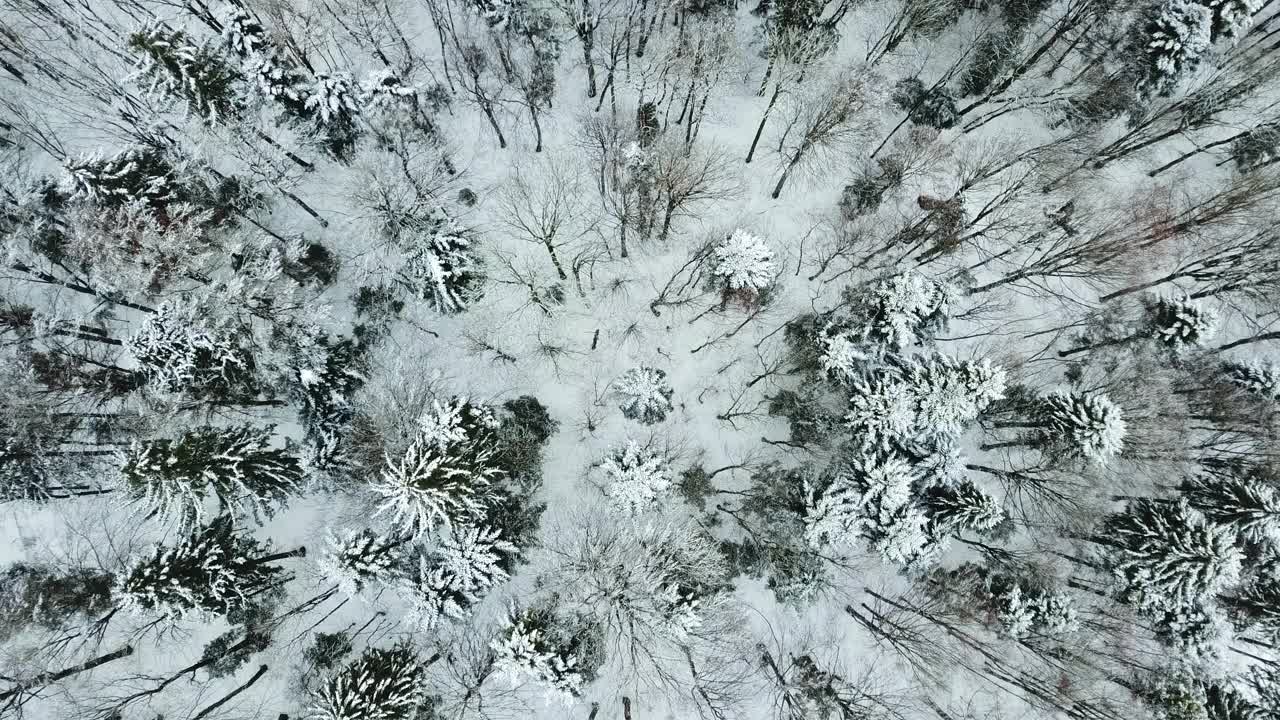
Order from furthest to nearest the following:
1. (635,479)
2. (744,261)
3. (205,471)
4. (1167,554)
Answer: (744,261), (635,479), (1167,554), (205,471)

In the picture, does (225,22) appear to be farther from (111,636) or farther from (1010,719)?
(1010,719)

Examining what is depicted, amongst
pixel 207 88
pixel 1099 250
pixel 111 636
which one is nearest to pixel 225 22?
pixel 207 88

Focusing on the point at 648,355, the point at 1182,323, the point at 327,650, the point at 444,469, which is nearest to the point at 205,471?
the point at 444,469

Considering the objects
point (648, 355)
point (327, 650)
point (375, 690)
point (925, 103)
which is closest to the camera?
point (375, 690)

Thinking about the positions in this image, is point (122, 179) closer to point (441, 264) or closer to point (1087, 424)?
point (441, 264)

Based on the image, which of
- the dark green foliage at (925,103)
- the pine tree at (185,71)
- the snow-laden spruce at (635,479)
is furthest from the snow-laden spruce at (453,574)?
the dark green foliage at (925,103)

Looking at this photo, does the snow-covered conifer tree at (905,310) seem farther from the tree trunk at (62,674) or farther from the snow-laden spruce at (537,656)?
the tree trunk at (62,674)

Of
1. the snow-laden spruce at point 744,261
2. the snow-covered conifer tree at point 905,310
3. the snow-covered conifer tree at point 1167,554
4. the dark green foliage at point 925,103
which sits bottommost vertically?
the snow-covered conifer tree at point 1167,554
